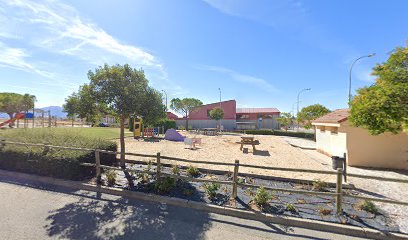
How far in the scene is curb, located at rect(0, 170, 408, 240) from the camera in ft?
14.1

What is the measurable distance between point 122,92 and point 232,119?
43.3 meters

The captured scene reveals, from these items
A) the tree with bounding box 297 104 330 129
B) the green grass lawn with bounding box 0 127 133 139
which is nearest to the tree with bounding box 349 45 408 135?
the green grass lawn with bounding box 0 127 133 139

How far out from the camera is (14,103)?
39.0m

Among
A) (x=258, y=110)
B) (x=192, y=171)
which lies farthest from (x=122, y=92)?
(x=258, y=110)

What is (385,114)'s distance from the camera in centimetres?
609

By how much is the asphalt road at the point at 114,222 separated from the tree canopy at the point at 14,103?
1730 inches

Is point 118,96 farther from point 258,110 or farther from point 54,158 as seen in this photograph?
point 258,110

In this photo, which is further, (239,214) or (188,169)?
(188,169)

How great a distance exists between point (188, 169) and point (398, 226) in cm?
606

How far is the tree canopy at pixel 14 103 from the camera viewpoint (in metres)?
37.9

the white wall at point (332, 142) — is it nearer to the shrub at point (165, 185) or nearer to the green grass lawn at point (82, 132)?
the shrub at point (165, 185)

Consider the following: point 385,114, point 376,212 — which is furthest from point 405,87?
point 376,212

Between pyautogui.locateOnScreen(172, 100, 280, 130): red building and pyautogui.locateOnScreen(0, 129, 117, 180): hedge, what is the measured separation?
39.6 metres

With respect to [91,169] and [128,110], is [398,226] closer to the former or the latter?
[128,110]
